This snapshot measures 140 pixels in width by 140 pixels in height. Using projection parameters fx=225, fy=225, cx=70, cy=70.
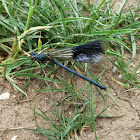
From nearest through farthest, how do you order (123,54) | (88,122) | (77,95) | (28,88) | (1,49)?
(88,122), (77,95), (28,88), (1,49), (123,54)

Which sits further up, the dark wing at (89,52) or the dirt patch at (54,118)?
the dark wing at (89,52)

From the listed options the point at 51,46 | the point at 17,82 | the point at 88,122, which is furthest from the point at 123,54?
the point at 17,82

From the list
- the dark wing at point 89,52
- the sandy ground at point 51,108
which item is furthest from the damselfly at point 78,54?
the sandy ground at point 51,108

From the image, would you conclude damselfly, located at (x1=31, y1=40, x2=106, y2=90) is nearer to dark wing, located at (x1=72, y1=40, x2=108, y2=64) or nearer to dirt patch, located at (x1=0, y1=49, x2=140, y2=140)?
dark wing, located at (x1=72, y1=40, x2=108, y2=64)

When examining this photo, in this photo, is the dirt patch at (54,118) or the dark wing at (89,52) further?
→ the dark wing at (89,52)

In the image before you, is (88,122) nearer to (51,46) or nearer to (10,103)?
(10,103)

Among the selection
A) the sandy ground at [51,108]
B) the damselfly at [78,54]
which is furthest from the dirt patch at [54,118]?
the damselfly at [78,54]

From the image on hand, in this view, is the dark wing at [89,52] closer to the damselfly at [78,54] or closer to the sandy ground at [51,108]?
the damselfly at [78,54]
